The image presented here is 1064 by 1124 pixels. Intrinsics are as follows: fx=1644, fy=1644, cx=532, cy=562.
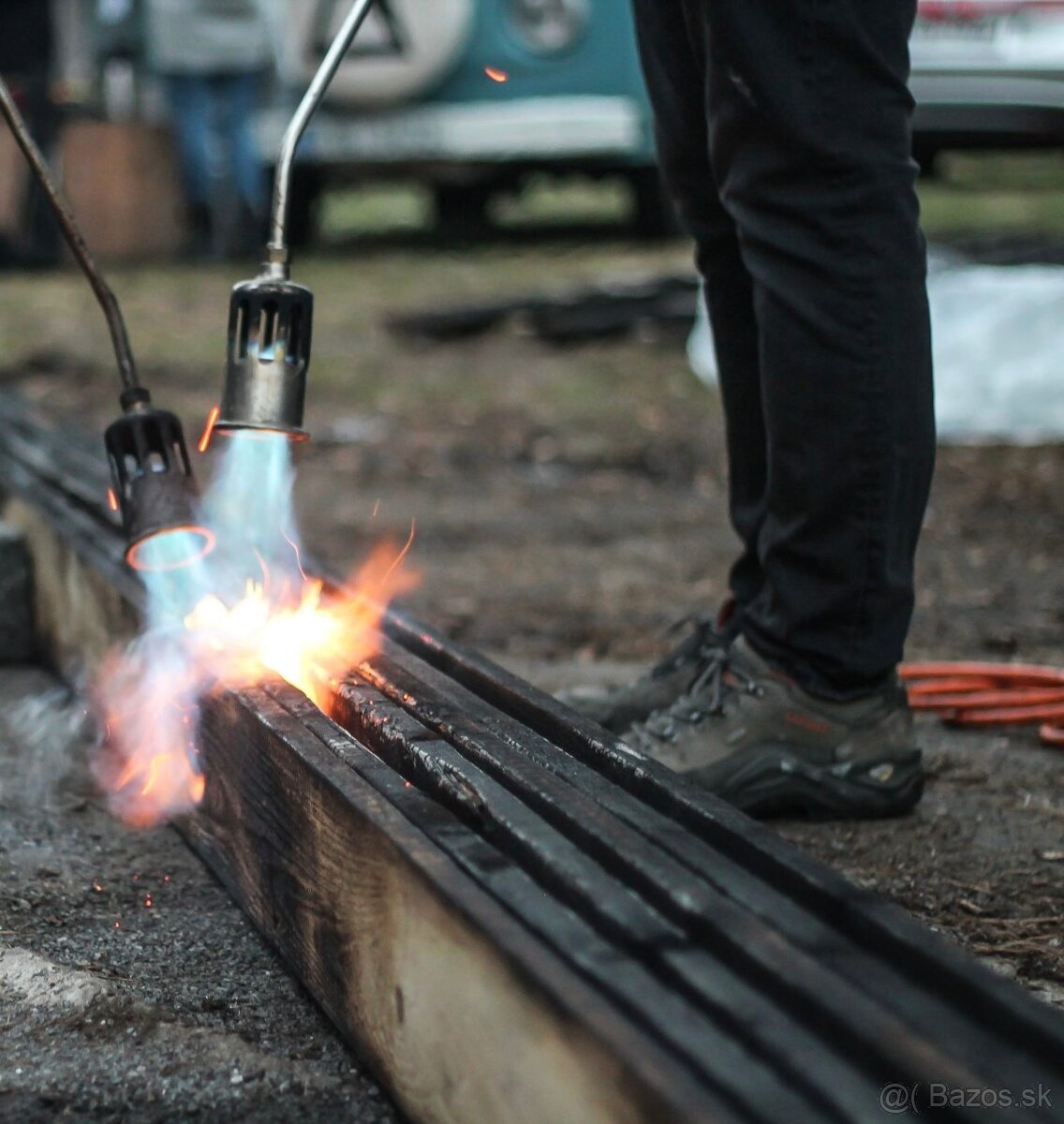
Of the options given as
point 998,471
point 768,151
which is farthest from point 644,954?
point 998,471

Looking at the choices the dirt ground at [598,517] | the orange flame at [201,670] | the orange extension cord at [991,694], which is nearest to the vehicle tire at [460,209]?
the dirt ground at [598,517]

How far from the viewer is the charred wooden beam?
0.97 meters

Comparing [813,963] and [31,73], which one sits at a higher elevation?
[31,73]

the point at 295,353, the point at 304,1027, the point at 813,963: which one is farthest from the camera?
the point at 295,353

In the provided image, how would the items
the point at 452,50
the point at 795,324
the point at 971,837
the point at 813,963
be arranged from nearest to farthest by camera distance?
the point at 813,963 < the point at 795,324 < the point at 971,837 < the point at 452,50

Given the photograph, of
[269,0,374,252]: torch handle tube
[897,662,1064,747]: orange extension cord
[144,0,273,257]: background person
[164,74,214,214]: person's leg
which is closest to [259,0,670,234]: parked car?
[144,0,273,257]: background person

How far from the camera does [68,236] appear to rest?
1873 mm

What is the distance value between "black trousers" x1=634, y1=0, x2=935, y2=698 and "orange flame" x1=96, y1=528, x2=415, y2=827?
50 centimetres

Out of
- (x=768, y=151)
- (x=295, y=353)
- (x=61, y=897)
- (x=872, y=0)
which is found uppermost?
(x=872, y=0)

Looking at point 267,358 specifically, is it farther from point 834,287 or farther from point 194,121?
point 194,121

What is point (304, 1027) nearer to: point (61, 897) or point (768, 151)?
point (61, 897)

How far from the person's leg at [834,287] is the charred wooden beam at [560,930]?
388mm

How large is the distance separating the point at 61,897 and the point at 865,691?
2.98 feet

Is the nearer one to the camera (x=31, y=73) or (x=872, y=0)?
(x=872, y=0)
